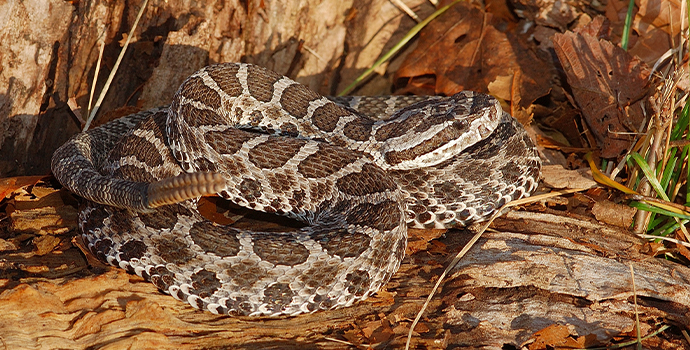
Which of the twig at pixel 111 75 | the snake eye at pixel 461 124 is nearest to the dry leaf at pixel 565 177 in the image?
the snake eye at pixel 461 124

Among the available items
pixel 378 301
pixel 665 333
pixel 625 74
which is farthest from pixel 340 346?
pixel 625 74

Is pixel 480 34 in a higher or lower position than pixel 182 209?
higher

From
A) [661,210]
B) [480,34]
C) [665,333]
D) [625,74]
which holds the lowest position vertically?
[665,333]

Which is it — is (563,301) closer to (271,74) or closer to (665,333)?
(665,333)

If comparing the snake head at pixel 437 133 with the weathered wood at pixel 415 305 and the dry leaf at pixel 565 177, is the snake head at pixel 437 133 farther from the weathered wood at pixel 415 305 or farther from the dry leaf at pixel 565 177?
the weathered wood at pixel 415 305

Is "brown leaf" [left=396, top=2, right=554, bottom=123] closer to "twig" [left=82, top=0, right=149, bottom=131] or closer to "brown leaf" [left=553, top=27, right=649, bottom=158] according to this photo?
"brown leaf" [left=553, top=27, right=649, bottom=158]

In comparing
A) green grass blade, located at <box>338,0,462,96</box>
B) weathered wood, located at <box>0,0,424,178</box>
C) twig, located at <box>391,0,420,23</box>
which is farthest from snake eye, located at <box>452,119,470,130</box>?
twig, located at <box>391,0,420,23</box>
